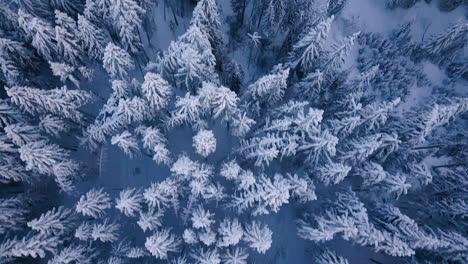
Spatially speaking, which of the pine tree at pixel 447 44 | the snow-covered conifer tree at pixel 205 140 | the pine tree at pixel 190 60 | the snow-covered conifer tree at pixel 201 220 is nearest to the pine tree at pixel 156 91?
the pine tree at pixel 190 60

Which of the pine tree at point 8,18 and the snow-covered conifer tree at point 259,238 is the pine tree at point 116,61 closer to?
the pine tree at point 8,18

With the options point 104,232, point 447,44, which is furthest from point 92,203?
point 447,44

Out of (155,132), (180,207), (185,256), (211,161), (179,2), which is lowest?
(185,256)

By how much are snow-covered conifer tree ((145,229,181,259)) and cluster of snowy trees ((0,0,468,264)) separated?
8cm

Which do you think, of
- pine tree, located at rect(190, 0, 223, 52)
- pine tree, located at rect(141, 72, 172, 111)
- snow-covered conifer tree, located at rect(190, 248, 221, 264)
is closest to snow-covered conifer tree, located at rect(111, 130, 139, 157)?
pine tree, located at rect(141, 72, 172, 111)

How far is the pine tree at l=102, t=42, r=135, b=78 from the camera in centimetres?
1516

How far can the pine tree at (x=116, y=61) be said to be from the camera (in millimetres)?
15163

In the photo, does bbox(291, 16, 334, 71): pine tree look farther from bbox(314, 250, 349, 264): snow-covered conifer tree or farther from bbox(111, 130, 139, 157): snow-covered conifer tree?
bbox(314, 250, 349, 264): snow-covered conifer tree

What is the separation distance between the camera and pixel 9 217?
1495 centimetres

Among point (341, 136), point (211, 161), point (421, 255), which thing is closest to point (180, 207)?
point (211, 161)

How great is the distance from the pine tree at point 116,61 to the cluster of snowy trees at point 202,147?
0.39 ft

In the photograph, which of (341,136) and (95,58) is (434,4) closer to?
(341,136)

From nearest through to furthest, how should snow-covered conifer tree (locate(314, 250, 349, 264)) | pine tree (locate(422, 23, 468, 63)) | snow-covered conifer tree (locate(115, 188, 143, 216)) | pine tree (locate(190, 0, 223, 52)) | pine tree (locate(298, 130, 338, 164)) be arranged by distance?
snow-covered conifer tree (locate(115, 188, 143, 216))
pine tree (locate(298, 130, 338, 164))
snow-covered conifer tree (locate(314, 250, 349, 264))
pine tree (locate(190, 0, 223, 52))
pine tree (locate(422, 23, 468, 63))

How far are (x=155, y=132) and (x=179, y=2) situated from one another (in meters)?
12.7
